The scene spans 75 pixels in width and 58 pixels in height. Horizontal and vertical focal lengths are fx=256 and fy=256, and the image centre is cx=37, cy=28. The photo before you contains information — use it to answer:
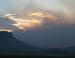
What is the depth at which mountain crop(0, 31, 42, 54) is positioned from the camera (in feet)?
8.00

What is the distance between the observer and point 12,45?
2.45m

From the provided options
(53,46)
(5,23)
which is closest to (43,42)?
(53,46)

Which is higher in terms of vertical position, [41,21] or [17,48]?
[41,21]

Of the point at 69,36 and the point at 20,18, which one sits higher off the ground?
the point at 20,18

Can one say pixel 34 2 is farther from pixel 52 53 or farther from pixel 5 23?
pixel 52 53

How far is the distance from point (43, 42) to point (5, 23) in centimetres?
40

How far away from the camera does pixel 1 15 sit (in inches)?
97.0

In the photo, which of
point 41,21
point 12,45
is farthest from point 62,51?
point 12,45

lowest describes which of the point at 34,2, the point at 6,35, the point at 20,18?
the point at 6,35

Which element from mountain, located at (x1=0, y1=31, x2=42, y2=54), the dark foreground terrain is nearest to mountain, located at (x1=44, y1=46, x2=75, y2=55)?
the dark foreground terrain

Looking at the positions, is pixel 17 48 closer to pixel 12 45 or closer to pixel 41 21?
pixel 12 45

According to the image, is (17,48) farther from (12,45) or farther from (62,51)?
(62,51)

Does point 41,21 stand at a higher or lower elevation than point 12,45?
higher

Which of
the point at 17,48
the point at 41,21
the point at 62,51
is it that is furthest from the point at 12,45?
the point at 62,51
